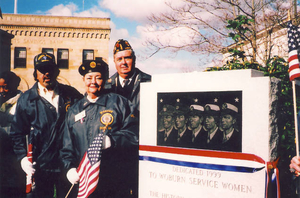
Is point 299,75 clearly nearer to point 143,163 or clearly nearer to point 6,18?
point 143,163

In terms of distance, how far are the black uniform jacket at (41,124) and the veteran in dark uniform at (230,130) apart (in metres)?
2.62

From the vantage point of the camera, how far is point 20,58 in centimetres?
548

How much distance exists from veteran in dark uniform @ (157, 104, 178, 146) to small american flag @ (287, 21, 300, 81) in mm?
1684

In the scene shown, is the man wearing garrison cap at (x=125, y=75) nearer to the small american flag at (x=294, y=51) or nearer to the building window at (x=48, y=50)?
the building window at (x=48, y=50)

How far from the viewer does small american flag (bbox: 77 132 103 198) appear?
451 centimetres

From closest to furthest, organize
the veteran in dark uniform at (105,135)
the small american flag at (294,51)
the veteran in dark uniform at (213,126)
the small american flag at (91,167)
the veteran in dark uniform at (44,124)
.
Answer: the small american flag at (294,51) → the veteran in dark uniform at (213,126) → the small american flag at (91,167) → the veteran in dark uniform at (105,135) → the veteran in dark uniform at (44,124)

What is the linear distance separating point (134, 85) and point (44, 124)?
172 cm

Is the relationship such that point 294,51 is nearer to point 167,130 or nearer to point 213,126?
point 213,126

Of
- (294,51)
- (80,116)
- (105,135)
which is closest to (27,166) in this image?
(80,116)

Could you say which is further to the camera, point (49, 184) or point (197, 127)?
point (49, 184)

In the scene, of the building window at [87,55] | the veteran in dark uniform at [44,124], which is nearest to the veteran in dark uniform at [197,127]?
the veteran in dark uniform at [44,124]

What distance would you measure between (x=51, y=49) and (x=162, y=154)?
299cm

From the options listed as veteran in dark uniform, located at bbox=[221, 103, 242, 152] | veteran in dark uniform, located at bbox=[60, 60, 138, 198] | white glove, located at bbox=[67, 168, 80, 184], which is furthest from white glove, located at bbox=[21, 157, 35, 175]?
veteran in dark uniform, located at bbox=[221, 103, 242, 152]

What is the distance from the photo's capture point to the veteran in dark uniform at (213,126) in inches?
157
